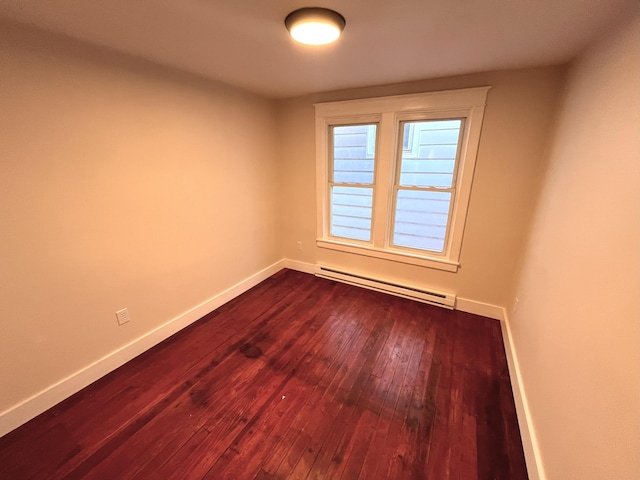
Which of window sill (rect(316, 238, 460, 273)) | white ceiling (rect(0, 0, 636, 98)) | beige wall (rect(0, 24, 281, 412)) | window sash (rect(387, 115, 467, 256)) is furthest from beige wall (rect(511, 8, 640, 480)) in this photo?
beige wall (rect(0, 24, 281, 412))

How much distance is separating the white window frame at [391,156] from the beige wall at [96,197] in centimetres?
105

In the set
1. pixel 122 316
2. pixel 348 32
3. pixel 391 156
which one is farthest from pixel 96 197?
pixel 391 156

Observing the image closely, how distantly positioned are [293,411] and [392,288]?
1.79 meters

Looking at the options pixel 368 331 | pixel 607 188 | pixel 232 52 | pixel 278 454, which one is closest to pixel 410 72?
pixel 232 52

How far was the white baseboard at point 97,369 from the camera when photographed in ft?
5.05

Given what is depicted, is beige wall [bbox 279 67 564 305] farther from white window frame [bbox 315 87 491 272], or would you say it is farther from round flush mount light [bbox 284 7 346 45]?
round flush mount light [bbox 284 7 346 45]

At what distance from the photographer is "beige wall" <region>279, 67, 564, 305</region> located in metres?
2.09

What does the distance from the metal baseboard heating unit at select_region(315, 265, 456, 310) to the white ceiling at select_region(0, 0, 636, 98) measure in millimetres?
2091

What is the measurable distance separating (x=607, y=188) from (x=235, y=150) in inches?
107

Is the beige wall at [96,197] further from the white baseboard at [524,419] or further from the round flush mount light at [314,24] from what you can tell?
the white baseboard at [524,419]

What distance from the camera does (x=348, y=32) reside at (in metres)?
1.46

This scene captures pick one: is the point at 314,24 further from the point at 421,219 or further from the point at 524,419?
the point at 524,419

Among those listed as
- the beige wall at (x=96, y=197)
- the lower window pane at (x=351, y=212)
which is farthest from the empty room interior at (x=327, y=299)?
the lower window pane at (x=351, y=212)

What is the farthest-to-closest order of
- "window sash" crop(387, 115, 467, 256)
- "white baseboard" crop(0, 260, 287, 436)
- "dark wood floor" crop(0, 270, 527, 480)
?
"window sash" crop(387, 115, 467, 256) → "white baseboard" crop(0, 260, 287, 436) → "dark wood floor" crop(0, 270, 527, 480)
